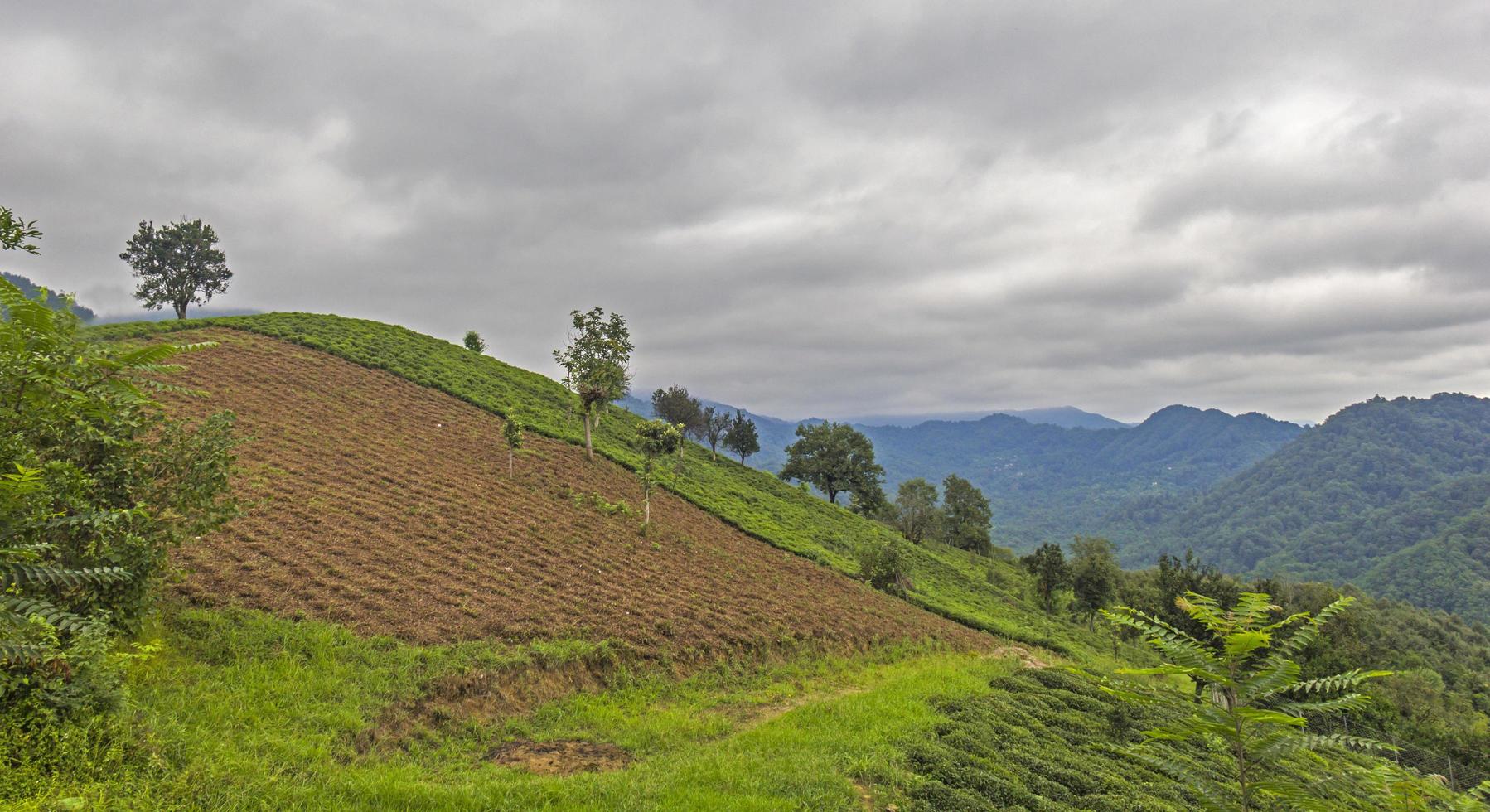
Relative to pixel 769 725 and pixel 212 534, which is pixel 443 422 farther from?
pixel 769 725

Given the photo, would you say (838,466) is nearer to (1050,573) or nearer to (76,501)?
(1050,573)

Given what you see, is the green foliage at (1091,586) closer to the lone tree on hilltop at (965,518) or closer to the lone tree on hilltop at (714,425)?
the lone tree on hilltop at (965,518)

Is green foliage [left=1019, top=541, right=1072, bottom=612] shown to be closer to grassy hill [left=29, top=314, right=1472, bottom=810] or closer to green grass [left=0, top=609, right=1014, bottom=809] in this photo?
grassy hill [left=29, top=314, right=1472, bottom=810]

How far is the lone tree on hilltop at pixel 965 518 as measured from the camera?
8644cm

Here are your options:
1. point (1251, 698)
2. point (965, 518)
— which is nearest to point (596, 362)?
point (1251, 698)

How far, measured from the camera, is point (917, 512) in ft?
259

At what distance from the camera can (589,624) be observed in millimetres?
19281

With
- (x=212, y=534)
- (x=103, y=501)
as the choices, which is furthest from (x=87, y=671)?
(x=212, y=534)

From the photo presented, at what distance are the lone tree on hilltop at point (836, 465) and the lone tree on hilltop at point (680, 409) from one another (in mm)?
14124

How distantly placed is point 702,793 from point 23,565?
9.78m

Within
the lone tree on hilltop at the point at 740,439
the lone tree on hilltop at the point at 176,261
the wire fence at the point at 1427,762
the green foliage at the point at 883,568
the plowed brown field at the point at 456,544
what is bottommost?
the wire fence at the point at 1427,762

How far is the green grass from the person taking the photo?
8656 mm

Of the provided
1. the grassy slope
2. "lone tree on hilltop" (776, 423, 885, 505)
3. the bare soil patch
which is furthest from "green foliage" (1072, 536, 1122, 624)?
the bare soil patch

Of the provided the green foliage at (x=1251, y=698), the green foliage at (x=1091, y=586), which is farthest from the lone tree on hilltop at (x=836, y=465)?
the green foliage at (x=1251, y=698)
